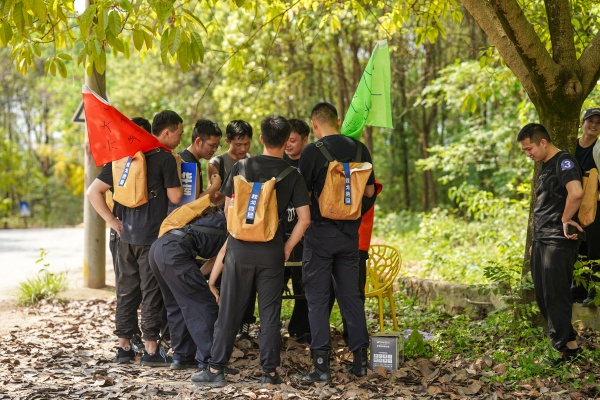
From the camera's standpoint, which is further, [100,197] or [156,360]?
[156,360]

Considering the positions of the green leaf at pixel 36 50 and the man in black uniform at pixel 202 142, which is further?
the man in black uniform at pixel 202 142

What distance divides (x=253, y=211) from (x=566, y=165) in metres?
2.55

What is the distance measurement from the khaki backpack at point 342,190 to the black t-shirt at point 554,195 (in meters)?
1.52

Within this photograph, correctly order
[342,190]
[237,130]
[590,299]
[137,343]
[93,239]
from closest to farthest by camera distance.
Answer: [342,190]
[137,343]
[237,130]
[590,299]
[93,239]

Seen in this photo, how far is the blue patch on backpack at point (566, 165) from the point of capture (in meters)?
5.88

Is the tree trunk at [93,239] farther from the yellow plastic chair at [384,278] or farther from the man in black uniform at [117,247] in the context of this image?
the yellow plastic chair at [384,278]

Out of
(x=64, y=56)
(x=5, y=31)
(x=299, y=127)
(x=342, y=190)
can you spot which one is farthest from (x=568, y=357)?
(x=5, y=31)

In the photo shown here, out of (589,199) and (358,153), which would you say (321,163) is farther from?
(589,199)

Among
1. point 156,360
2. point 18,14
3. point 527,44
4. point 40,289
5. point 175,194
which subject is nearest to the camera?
point 18,14

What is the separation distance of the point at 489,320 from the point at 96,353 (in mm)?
3739

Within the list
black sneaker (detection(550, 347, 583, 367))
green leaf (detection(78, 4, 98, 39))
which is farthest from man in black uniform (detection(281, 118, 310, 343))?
black sneaker (detection(550, 347, 583, 367))

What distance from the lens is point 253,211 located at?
5414 mm

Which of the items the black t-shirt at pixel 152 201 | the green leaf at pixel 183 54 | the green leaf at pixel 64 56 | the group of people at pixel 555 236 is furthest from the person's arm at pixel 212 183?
the group of people at pixel 555 236

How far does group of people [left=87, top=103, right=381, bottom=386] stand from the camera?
558 cm
